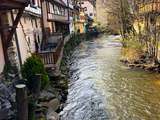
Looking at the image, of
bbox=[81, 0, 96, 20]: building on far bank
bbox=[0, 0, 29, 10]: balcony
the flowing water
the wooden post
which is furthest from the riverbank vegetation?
bbox=[81, 0, 96, 20]: building on far bank

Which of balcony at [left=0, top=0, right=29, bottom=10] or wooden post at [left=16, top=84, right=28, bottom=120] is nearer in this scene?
wooden post at [left=16, top=84, right=28, bottom=120]

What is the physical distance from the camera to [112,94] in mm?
14633

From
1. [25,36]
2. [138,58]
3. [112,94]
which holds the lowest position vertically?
[112,94]

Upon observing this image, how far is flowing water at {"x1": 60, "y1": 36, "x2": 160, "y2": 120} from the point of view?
1196 centimetres

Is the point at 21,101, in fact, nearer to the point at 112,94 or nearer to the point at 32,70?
the point at 32,70

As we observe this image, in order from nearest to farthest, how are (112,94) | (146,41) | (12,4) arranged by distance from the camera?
(12,4) < (112,94) < (146,41)

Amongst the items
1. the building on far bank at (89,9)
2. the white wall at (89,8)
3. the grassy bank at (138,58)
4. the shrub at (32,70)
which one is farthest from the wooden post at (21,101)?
the white wall at (89,8)

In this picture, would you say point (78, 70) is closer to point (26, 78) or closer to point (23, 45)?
point (23, 45)

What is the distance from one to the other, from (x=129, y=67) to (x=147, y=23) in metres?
3.93

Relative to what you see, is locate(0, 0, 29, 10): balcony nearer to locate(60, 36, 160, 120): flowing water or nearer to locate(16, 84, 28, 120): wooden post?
locate(16, 84, 28, 120): wooden post

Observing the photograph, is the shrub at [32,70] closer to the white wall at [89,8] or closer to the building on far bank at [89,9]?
the building on far bank at [89,9]

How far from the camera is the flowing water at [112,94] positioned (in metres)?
12.0

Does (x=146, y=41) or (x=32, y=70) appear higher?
(x=146, y=41)

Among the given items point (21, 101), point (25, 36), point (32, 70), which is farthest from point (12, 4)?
point (25, 36)
